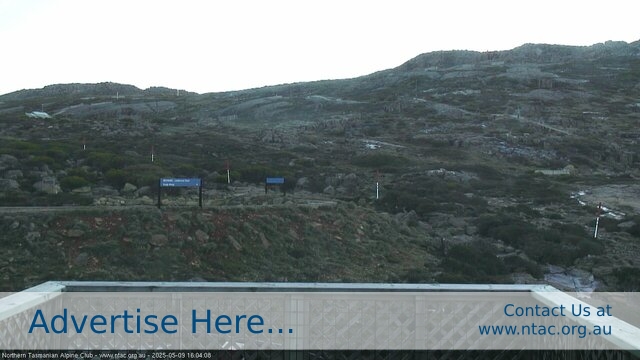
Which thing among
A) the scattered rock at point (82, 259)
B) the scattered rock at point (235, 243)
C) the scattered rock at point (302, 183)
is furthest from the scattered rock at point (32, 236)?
the scattered rock at point (302, 183)

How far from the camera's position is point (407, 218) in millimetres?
24188

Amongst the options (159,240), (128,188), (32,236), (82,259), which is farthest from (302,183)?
(82,259)

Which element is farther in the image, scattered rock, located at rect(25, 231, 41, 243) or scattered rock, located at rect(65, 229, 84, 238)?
scattered rock, located at rect(65, 229, 84, 238)

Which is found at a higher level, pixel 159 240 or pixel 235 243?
pixel 159 240

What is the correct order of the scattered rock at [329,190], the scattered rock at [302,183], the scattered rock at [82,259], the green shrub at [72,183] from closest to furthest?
1. the scattered rock at [82,259]
2. the green shrub at [72,183]
3. the scattered rock at [329,190]
4. the scattered rock at [302,183]

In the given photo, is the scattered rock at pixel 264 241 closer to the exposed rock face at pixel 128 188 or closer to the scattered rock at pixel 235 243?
the scattered rock at pixel 235 243

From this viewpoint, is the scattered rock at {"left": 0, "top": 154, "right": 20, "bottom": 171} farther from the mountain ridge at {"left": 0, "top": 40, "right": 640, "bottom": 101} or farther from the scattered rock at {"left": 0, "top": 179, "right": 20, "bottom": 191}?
the mountain ridge at {"left": 0, "top": 40, "right": 640, "bottom": 101}

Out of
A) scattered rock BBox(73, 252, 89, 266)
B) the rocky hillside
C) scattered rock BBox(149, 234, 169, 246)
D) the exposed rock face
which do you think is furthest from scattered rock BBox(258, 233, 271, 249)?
the exposed rock face

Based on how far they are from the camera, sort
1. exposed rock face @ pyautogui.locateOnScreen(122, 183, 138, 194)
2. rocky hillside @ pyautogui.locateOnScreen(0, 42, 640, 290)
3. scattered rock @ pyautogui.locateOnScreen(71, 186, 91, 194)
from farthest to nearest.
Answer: exposed rock face @ pyautogui.locateOnScreen(122, 183, 138, 194)
scattered rock @ pyautogui.locateOnScreen(71, 186, 91, 194)
rocky hillside @ pyautogui.locateOnScreen(0, 42, 640, 290)

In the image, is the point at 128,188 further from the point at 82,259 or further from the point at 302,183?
the point at 82,259

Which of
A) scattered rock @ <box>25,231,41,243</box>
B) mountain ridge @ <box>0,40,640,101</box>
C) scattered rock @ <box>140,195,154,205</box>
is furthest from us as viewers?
mountain ridge @ <box>0,40,640,101</box>

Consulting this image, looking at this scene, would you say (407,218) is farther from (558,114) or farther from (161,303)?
(558,114)

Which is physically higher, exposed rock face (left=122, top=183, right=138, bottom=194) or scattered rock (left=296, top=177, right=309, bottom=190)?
exposed rock face (left=122, top=183, right=138, bottom=194)

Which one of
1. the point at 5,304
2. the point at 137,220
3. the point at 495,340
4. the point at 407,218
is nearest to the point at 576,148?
the point at 407,218
